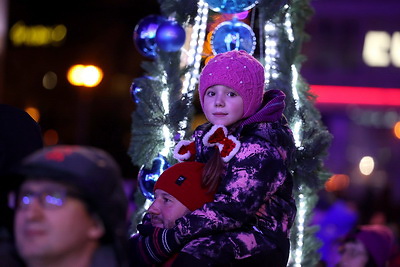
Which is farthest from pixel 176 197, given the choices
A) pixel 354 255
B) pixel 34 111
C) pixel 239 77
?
pixel 34 111

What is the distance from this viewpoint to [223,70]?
454 cm

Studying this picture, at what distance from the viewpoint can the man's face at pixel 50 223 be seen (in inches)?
107

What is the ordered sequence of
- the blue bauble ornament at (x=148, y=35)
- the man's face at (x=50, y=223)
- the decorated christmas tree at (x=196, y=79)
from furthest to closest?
the blue bauble ornament at (x=148, y=35) → the decorated christmas tree at (x=196, y=79) → the man's face at (x=50, y=223)

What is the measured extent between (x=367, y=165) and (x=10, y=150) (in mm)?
35148

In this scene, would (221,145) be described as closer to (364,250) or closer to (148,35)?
(148,35)

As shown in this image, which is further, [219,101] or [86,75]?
[86,75]

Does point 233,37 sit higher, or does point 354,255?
point 233,37

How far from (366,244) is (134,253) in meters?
3.01

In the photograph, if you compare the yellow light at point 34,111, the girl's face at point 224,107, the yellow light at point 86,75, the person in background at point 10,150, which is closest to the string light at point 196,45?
the girl's face at point 224,107

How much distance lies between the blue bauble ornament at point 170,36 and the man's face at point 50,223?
2.84 m

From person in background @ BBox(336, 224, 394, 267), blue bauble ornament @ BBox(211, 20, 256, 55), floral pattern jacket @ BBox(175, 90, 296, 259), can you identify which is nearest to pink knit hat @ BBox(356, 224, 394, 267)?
person in background @ BBox(336, 224, 394, 267)

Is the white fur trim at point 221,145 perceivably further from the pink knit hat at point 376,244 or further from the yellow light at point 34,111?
the yellow light at point 34,111

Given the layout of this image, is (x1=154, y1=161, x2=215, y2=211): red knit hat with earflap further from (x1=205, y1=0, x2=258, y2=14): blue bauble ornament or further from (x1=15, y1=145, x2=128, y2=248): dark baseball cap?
(x1=205, y1=0, x2=258, y2=14): blue bauble ornament

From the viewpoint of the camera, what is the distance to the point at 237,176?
4191 millimetres
